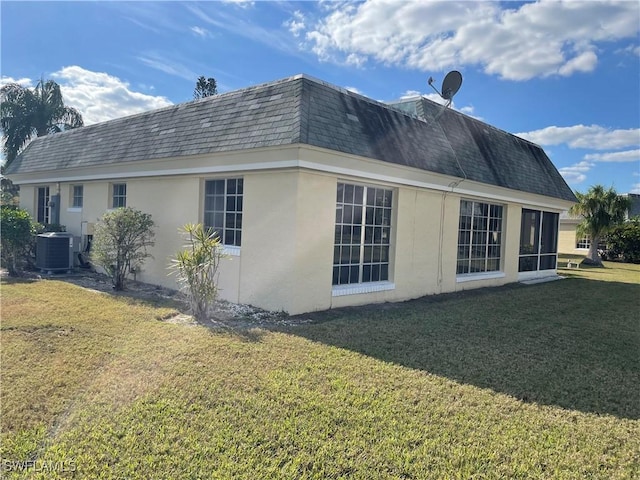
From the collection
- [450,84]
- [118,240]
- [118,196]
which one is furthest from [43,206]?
[450,84]

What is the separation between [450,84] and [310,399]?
11613mm

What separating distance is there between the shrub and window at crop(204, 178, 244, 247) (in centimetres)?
2796

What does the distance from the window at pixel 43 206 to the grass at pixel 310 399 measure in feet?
30.5

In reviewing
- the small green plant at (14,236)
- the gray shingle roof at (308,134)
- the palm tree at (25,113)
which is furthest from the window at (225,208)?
the palm tree at (25,113)

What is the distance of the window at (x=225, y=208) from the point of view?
9.03 meters

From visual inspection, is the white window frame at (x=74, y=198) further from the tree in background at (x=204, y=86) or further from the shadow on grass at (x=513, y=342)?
the tree in background at (x=204, y=86)

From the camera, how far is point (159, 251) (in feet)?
34.9

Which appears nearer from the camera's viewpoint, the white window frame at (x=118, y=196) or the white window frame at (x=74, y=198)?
the white window frame at (x=118, y=196)

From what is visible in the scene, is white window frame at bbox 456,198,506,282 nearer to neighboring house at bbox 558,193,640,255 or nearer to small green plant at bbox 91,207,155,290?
small green plant at bbox 91,207,155,290

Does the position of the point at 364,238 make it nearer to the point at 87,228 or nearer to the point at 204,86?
the point at 87,228

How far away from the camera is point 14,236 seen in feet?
35.5

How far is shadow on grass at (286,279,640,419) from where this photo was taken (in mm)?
4988

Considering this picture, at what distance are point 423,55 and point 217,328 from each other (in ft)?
32.9

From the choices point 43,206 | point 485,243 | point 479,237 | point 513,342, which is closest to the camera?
point 513,342
